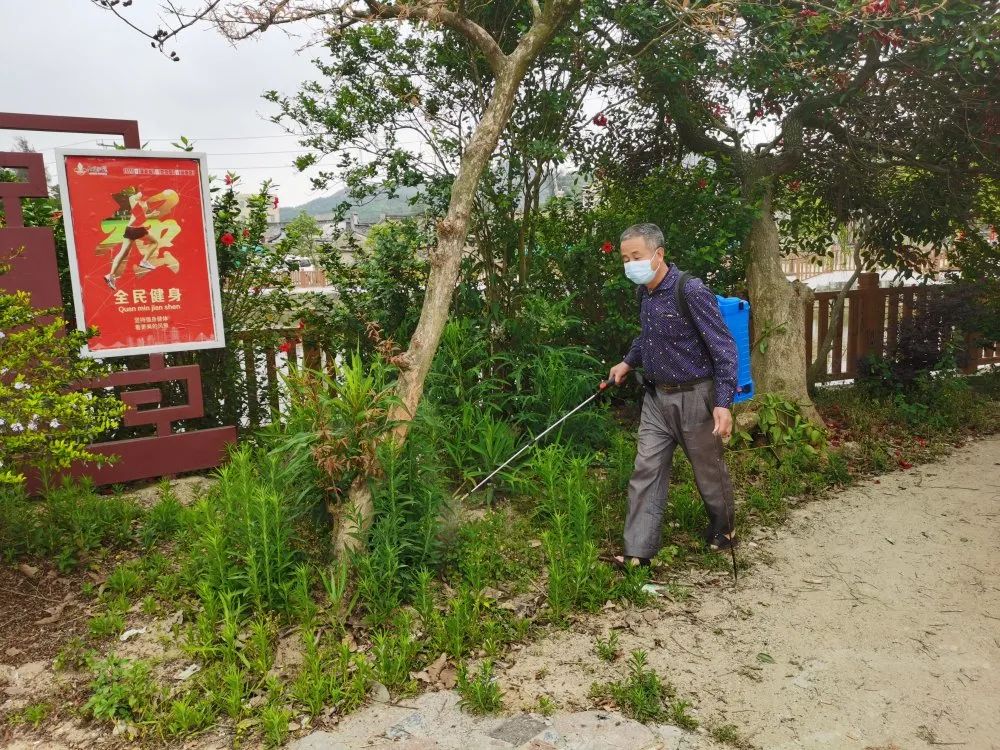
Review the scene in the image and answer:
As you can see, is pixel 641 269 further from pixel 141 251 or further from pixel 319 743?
pixel 141 251

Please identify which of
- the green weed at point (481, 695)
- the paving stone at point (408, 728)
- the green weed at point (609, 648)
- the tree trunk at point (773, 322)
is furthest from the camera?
the tree trunk at point (773, 322)

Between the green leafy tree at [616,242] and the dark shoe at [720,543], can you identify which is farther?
the green leafy tree at [616,242]

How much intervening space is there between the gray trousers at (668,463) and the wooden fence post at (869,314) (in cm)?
573

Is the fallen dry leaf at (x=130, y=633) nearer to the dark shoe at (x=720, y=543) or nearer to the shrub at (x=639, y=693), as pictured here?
the shrub at (x=639, y=693)

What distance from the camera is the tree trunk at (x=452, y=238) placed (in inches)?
168

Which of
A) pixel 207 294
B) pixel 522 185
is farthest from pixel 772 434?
pixel 207 294

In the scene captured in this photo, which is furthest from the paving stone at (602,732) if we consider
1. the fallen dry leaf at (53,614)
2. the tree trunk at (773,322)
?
the tree trunk at (773,322)

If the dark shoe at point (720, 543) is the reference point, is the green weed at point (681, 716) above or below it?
below

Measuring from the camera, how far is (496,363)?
6191 mm

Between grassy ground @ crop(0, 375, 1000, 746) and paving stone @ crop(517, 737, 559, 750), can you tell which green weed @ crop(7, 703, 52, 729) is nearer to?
grassy ground @ crop(0, 375, 1000, 746)

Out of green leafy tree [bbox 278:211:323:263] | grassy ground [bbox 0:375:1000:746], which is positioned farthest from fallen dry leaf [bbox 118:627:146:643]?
green leafy tree [bbox 278:211:323:263]

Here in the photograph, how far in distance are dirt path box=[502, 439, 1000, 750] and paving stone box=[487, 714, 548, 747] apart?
0.42ft

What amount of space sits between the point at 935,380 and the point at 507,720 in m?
6.72


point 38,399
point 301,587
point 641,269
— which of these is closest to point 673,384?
point 641,269
